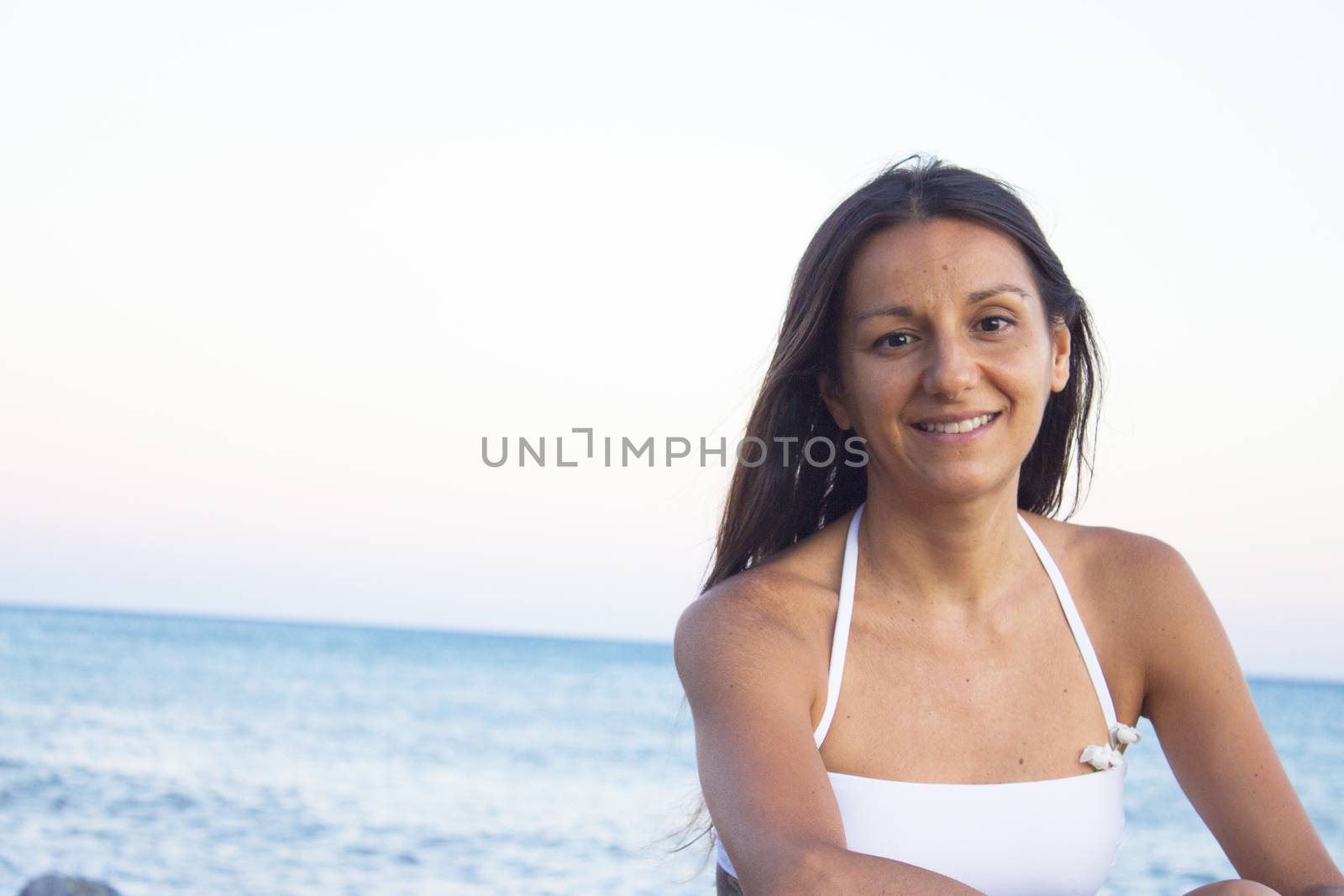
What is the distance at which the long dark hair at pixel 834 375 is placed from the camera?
7.50 feet

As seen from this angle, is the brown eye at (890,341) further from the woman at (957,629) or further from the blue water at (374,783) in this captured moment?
the blue water at (374,783)

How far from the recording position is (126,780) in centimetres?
1484

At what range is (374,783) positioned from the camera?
16766 mm

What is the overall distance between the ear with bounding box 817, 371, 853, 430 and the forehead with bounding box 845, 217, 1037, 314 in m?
0.18

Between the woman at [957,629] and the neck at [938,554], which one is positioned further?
the neck at [938,554]

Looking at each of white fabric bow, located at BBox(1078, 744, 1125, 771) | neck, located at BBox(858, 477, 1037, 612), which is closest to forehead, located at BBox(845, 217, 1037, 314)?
neck, located at BBox(858, 477, 1037, 612)

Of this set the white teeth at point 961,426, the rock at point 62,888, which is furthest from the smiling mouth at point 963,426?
the rock at point 62,888

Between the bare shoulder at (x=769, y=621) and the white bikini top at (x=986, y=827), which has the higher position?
the bare shoulder at (x=769, y=621)

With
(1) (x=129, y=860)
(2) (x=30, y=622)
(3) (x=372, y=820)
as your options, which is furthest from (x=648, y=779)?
(2) (x=30, y=622)

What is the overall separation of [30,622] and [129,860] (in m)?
57.9

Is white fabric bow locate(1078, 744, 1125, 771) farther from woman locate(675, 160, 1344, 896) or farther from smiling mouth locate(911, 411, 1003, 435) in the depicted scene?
smiling mouth locate(911, 411, 1003, 435)

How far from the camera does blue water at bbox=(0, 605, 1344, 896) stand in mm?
10984

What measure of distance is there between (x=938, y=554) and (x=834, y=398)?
35 cm

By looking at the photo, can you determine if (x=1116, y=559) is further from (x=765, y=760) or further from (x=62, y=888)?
(x=62, y=888)
